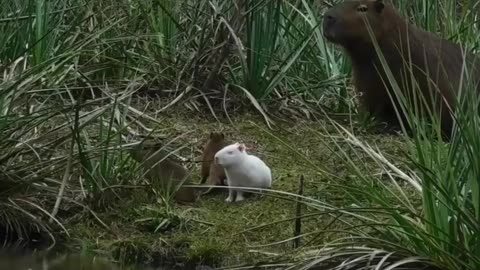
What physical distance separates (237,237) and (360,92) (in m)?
2.45

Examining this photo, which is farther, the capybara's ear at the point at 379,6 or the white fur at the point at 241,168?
the capybara's ear at the point at 379,6

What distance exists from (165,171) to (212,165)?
270mm

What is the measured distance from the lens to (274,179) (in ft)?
19.2

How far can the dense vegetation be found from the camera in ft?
13.1

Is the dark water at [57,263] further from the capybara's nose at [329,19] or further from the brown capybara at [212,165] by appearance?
the capybara's nose at [329,19]

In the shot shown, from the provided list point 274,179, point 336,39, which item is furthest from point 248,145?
point 336,39

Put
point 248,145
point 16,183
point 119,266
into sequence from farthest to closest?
point 248,145 < point 16,183 < point 119,266

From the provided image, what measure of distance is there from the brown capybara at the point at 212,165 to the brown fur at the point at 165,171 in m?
0.13

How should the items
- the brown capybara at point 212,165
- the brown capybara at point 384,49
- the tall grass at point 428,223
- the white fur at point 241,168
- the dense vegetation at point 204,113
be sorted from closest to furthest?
the tall grass at point 428,223
the dense vegetation at point 204,113
the white fur at point 241,168
the brown capybara at point 212,165
the brown capybara at point 384,49

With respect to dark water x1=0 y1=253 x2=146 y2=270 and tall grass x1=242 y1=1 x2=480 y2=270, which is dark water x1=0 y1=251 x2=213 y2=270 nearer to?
dark water x1=0 y1=253 x2=146 y2=270

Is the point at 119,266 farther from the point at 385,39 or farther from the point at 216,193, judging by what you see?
the point at 385,39

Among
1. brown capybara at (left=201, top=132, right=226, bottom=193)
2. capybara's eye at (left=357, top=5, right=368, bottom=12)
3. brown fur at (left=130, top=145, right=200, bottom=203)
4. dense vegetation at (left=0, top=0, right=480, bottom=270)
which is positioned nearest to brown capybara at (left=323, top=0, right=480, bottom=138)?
capybara's eye at (left=357, top=5, right=368, bottom=12)

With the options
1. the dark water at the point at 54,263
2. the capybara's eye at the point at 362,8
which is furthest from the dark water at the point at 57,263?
the capybara's eye at the point at 362,8

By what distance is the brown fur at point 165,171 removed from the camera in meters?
5.34
